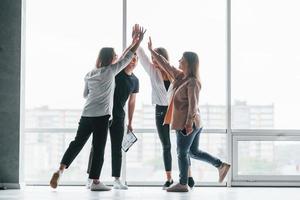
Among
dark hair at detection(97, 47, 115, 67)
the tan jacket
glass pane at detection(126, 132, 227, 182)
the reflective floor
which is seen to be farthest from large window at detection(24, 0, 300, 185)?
the tan jacket

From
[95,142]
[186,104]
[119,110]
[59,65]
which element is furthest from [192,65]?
[59,65]

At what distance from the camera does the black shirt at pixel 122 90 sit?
597 cm

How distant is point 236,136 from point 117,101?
1.38 m

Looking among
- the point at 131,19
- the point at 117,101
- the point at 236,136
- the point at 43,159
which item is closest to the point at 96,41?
the point at 131,19

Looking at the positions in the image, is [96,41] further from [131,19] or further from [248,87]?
[248,87]

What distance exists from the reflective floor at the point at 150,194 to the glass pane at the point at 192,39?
0.84 metres

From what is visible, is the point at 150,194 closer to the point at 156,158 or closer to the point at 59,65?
the point at 156,158

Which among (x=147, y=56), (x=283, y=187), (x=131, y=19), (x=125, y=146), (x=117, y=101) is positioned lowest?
(x=283, y=187)

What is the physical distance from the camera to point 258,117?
6602mm

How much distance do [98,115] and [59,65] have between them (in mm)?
1115

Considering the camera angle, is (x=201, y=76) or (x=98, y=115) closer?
(x=98, y=115)

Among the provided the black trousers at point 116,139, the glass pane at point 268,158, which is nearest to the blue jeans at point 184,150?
the black trousers at point 116,139

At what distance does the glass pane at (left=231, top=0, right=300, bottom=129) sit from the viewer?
6.59 meters

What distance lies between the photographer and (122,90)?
19.7 feet
